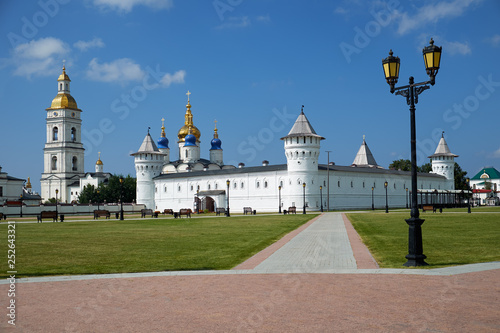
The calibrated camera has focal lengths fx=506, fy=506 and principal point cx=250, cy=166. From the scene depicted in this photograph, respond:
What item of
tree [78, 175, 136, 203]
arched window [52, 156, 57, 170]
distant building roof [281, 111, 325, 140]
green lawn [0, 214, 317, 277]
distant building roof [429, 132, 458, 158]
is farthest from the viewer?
arched window [52, 156, 57, 170]

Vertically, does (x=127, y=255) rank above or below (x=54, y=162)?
below

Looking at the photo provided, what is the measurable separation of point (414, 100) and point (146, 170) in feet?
238

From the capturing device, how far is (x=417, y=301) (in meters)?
7.28

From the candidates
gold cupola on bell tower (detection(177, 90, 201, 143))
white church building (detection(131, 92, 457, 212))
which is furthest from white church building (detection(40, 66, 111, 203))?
white church building (detection(131, 92, 457, 212))

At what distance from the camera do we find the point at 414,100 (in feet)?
37.8

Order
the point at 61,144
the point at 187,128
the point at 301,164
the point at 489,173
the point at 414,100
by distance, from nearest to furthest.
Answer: the point at 414,100, the point at 301,164, the point at 187,128, the point at 61,144, the point at 489,173

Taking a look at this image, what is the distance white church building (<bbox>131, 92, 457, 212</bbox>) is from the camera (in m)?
63.7

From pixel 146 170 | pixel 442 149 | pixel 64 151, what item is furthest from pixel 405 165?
pixel 64 151

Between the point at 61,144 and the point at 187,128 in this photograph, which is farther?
the point at 61,144

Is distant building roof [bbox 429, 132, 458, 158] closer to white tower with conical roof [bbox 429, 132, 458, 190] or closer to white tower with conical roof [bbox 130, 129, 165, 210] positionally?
white tower with conical roof [bbox 429, 132, 458, 190]

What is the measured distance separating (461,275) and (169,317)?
564 cm

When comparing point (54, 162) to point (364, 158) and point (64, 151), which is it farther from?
point (364, 158)

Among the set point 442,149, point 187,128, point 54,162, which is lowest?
point 54,162

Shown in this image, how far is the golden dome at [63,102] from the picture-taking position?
4089 inches
